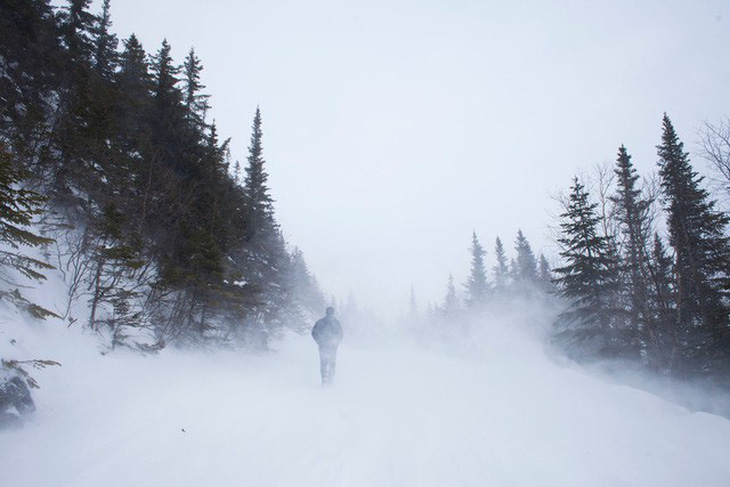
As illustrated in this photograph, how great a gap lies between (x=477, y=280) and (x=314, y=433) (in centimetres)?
4119

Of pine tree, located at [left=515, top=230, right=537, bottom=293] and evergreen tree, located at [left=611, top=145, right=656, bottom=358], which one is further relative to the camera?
pine tree, located at [left=515, top=230, right=537, bottom=293]

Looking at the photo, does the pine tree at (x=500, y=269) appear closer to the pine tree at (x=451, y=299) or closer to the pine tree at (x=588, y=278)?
the pine tree at (x=451, y=299)

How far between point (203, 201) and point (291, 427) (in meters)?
11.0

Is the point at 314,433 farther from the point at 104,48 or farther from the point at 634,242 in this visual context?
the point at 104,48

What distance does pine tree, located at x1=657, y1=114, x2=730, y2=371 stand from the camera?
12.9 meters

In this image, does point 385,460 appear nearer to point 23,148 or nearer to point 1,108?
point 23,148

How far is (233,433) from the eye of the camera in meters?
4.52

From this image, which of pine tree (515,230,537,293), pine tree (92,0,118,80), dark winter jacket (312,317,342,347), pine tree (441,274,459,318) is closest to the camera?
dark winter jacket (312,317,342,347)

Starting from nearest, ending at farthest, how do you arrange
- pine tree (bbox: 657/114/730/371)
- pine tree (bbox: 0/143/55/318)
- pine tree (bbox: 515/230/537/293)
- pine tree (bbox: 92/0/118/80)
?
pine tree (bbox: 0/143/55/318) < pine tree (bbox: 657/114/730/371) < pine tree (bbox: 92/0/118/80) < pine tree (bbox: 515/230/537/293)

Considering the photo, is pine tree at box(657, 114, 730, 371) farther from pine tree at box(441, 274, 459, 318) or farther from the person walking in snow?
pine tree at box(441, 274, 459, 318)

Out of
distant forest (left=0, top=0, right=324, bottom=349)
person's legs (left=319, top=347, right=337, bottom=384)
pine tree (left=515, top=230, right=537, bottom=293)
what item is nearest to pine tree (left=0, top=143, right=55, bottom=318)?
distant forest (left=0, top=0, right=324, bottom=349)

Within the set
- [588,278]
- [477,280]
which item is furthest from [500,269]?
[588,278]

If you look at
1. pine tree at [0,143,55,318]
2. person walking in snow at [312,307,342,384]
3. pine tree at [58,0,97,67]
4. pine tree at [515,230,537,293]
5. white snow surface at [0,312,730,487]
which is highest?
pine tree at [58,0,97,67]

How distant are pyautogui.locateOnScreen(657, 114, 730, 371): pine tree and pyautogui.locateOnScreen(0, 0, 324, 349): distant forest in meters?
18.4
